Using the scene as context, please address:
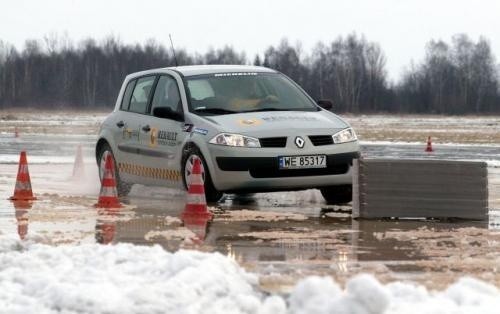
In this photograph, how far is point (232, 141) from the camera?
11.7 metres

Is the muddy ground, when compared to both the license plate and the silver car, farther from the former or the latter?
the license plate

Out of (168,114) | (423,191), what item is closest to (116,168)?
(168,114)

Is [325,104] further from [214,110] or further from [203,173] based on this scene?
[203,173]

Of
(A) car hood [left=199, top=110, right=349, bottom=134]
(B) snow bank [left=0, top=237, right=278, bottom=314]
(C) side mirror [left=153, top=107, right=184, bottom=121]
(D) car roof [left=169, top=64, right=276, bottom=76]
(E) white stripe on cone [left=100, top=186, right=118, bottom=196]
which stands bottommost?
(E) white stripe on cone [left=100, top=186, right=118, bottom=196]

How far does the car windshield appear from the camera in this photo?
41.4 feet

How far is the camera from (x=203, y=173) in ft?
39.2

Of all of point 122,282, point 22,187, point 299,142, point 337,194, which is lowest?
point 337,194

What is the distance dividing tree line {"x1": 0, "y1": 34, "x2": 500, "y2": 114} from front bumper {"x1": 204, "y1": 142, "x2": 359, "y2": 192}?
352ft

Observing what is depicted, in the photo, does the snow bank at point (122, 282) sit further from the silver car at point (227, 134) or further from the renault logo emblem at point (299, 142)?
the renault logo emblem at point (299, 142)

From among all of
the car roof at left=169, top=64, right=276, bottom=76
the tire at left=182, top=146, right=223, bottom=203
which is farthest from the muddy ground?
the car roof at left=169, top=64, right=276, bottom=76

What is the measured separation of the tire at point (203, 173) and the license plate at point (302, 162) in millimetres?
859

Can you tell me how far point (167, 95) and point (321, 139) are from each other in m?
2.32

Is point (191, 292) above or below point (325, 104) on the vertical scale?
below

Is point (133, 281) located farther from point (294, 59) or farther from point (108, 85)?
point (294, 59)
